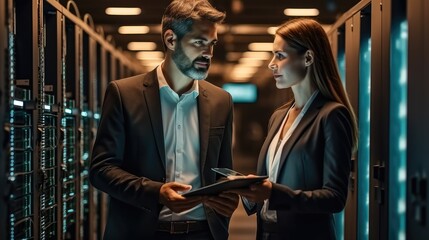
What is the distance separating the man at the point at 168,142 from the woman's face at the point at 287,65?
28 cm

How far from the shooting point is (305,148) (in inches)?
108

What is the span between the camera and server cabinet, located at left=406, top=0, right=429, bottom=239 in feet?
10.1

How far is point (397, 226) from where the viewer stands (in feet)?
11.9

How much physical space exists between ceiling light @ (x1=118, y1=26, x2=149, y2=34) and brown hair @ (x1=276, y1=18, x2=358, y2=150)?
7.19 meters

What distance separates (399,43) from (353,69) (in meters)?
1.10

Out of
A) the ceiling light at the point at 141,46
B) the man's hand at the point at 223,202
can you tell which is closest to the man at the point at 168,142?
the man's hand at the point at 223,202

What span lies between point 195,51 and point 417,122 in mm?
1089

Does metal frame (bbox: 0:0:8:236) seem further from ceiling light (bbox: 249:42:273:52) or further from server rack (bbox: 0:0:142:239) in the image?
ceiling light (bbox: 249:42:273:52)

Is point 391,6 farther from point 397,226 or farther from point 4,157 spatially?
point 4,157

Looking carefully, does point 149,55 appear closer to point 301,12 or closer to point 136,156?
point 301,12

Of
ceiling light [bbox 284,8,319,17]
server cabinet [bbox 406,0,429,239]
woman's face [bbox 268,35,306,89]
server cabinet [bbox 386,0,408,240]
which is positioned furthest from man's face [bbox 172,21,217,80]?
ceiling light [bbox 284,8,319,17]

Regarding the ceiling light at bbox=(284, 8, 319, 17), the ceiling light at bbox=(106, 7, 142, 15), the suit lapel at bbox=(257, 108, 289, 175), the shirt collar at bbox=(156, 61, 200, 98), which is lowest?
the suit lapel at bbox=(257, 108, 289, 175)

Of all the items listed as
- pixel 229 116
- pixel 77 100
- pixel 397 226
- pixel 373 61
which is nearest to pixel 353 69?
pixel 373 61

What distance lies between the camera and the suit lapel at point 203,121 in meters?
2.90
